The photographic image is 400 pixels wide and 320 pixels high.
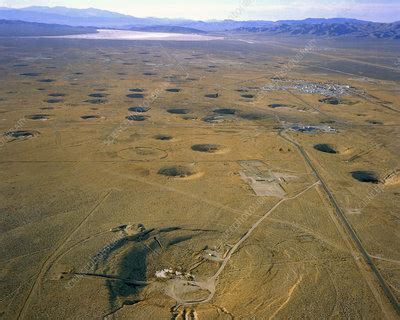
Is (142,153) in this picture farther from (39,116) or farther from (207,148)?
Result: (39,116)

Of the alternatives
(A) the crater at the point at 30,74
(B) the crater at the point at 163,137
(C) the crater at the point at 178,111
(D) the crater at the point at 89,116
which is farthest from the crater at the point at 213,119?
(A) the crater at the point at 30,74

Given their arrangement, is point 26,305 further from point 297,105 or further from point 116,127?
point 297,105

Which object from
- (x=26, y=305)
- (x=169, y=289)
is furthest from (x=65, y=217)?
(x=169, y=289)

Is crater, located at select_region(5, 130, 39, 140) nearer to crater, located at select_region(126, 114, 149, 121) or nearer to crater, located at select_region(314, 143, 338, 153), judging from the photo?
crater, located at select_region(126, 114, 149, 121)

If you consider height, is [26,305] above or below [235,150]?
above

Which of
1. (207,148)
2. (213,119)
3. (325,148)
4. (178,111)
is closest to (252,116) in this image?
(213,119)

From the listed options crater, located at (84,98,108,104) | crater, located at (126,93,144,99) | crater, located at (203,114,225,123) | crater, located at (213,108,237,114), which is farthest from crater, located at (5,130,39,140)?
crater, located at (213,108,237,114)
